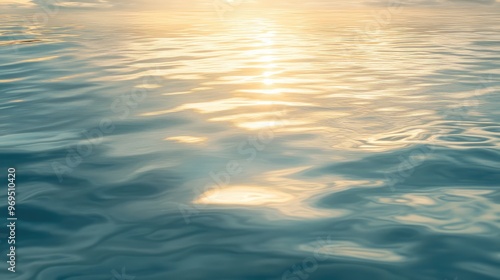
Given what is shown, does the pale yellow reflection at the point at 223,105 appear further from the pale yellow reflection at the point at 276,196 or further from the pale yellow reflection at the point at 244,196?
the pale yellow reflection at the point at 244,196

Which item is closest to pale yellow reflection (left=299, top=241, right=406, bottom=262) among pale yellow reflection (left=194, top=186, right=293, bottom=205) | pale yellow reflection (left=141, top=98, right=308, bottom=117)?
pale yellow reflection (left=194, top=186, right=293, bottom=205)

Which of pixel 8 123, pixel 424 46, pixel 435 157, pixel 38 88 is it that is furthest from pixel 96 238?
pixel 424 46

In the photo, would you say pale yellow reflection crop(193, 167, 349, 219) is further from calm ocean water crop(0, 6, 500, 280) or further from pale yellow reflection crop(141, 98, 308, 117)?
pale yellow reflection crop(141, 98, 308, 117)

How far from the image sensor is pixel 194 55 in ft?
65.7

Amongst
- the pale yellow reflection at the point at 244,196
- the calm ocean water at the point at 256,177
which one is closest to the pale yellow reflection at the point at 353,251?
the calm ocean water at the point at 256,177

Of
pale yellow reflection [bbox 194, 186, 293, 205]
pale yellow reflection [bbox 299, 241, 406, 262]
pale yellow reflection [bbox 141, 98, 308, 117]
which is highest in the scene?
A: pale yellow reflection [bbox 141, 98, 308, 117]

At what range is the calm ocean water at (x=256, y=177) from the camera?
4.60m

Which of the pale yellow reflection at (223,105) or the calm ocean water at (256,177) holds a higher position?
the pale yellow reflection at (223,105)

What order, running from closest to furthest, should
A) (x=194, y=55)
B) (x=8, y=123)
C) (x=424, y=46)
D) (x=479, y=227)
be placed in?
(x=479, y=227), (x=8, y=123), (x=194, y=55), (x=424, y=46)

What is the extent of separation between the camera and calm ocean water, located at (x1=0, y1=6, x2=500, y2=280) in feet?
15.1

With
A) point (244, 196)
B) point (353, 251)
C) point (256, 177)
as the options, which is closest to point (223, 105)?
point (256, 177)

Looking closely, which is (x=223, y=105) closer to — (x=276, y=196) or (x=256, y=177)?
(x=256, y=177)

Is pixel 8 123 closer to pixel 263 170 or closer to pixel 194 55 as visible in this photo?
pixel 263 170

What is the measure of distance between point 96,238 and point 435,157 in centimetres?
367
